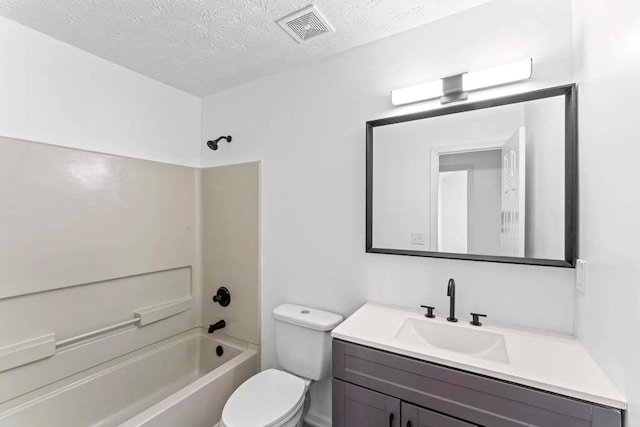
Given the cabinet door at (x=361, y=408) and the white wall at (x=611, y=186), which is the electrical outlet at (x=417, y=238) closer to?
the white wall at (x=611, y=186)

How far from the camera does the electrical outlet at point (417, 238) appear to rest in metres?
1.49

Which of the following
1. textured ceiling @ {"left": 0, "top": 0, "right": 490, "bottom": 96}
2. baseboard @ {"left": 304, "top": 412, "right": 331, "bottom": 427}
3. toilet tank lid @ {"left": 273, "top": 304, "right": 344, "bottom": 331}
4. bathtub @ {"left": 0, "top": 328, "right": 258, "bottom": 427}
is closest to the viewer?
textured ceiling @ {"left": 0, "top": 0, "right": 490, "bottom": 96}

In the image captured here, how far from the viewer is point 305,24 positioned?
1.49 m

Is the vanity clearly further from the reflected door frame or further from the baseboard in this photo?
the baseboard

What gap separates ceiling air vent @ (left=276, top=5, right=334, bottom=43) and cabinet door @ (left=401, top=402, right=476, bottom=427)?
6.00ft

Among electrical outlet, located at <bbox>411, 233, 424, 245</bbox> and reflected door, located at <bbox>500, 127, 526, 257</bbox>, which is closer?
reflected door, located at <bbox>500, 127, 526, 257</bbox>

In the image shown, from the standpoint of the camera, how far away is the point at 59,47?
5.42 ft

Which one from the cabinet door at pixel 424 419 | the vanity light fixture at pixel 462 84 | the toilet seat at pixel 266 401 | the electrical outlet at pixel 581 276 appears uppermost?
the vanity light fixture at pixel 462 84

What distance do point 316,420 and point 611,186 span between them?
1934mm

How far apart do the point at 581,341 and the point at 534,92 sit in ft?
3.47

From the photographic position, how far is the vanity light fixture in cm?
126

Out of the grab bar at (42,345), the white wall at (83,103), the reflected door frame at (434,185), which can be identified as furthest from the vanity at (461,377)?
the white wall at (83,103)

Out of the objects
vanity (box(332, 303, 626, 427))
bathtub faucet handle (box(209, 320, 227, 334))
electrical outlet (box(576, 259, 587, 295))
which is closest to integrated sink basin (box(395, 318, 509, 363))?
vanity (box(332, 303, 626, 427))

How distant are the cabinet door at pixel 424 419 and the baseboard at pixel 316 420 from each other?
0.85 m
